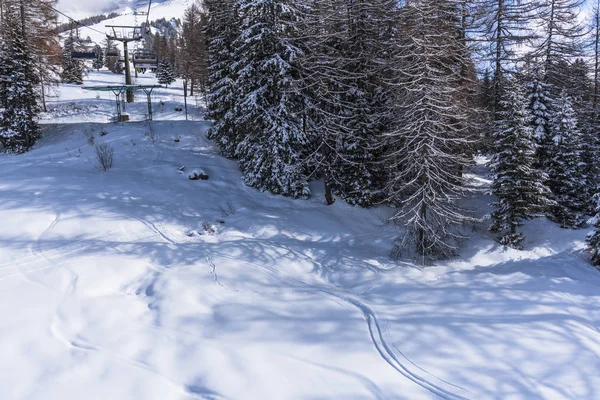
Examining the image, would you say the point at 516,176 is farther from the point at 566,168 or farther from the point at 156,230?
the point at 156,230

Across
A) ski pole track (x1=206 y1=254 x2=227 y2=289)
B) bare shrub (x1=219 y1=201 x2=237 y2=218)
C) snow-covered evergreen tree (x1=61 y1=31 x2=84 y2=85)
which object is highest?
snow-covered evergreen tree (x1=61 y1=31 x2=84 y2=85)

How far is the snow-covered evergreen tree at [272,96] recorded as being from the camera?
13.8 meters

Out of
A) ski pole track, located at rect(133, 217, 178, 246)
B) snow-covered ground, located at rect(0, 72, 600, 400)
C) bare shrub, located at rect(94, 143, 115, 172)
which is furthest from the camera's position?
bare shrub, located at rect(94, 143, 115, 172)

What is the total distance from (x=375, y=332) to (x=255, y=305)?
2442mm

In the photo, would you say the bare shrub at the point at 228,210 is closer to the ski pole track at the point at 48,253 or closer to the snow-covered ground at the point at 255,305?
the snow-covered ground at the point at 255,305

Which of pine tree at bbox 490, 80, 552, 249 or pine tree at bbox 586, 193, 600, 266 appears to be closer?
pine tree at bbox 586, 193, 600, 266

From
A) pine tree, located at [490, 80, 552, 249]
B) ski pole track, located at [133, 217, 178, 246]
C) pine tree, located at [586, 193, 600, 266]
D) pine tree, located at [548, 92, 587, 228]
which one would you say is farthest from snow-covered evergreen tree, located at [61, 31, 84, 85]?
pine tree, located at [586, 193, 600, 266]

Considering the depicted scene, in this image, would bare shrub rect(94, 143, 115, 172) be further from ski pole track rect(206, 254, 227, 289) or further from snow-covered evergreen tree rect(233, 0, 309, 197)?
ski pole track rect(206, 254, 227, 289)

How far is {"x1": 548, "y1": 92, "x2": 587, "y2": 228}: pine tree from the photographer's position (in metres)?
14.4

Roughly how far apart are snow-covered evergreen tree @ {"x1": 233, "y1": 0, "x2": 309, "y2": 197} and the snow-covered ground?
2194mm

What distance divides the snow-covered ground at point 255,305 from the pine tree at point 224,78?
5.76 m

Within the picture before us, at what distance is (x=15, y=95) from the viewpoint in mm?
18969

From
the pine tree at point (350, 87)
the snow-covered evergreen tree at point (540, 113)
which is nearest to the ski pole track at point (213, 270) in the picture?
the pine tree at point (350, 87)

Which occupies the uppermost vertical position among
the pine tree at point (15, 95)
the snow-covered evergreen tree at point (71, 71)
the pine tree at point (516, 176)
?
the snow-covered evergreen tree at point (71, 71)
